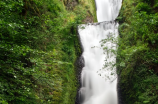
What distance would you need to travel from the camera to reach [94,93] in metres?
8.09

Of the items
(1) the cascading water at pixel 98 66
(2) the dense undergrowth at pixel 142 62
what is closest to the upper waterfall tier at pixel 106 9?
(1) the cascading water at pixel 98 66

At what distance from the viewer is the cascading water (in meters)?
7.57

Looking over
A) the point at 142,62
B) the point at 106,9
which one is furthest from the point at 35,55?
the point at 106,9

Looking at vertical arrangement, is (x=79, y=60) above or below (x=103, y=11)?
below

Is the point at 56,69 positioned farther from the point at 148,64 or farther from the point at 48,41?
the point at 148,64

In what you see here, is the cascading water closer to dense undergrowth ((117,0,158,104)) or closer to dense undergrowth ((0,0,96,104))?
dense undergrowth ((117,0,158,104))

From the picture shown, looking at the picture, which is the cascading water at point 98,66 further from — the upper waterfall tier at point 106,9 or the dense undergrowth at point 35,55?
the upper waterfall tier at point 106,9

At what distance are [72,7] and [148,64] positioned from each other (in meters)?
9.58

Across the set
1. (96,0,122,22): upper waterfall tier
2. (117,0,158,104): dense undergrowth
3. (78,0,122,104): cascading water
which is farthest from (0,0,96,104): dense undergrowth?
(96,0,122,22): upper waterfall tier

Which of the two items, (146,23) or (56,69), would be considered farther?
(56,69)

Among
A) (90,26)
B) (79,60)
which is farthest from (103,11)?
(79,60)

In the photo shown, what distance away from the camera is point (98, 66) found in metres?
9.36

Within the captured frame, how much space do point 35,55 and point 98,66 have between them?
5558 mm

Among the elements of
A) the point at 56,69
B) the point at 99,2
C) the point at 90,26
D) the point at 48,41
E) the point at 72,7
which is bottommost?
the point at 56,69
